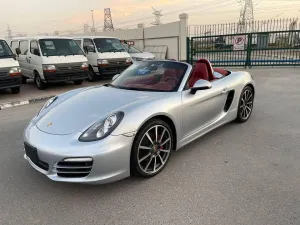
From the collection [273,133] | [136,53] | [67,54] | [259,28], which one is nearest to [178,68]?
[273,133]

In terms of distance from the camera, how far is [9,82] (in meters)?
8.02

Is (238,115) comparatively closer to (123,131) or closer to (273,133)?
(273,133)

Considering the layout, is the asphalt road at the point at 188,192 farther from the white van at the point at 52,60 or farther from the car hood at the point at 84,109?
the white van at the point at 52,60

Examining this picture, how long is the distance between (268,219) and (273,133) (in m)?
2.40

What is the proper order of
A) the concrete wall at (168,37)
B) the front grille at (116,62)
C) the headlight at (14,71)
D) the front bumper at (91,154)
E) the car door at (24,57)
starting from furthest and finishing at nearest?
the concrete wall at (168,37), the front grille at (116,62), the car door at (24,57), the headlight at (14,71), the front bumper at (91,154)

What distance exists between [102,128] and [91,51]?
8838 millimetres

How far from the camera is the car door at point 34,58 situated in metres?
9.06

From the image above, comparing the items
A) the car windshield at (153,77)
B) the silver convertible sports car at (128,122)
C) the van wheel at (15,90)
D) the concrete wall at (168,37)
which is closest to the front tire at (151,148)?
the silver convertible sports car at (128,122)

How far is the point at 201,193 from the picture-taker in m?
2.77

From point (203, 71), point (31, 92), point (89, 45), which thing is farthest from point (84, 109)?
point (89, 45)

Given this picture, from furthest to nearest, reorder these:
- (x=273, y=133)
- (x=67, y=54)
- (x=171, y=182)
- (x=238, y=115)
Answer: (x=67, y=54)
(x=238, y=115)
(x=273, y=133)
(x=171, y=182)

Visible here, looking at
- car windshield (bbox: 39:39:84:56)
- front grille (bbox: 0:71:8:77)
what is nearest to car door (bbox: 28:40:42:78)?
car windshield (bbox: 39:39:84:56)

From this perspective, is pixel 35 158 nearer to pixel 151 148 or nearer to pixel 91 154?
pixel 91 154

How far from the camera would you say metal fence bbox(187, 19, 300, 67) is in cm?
1245
